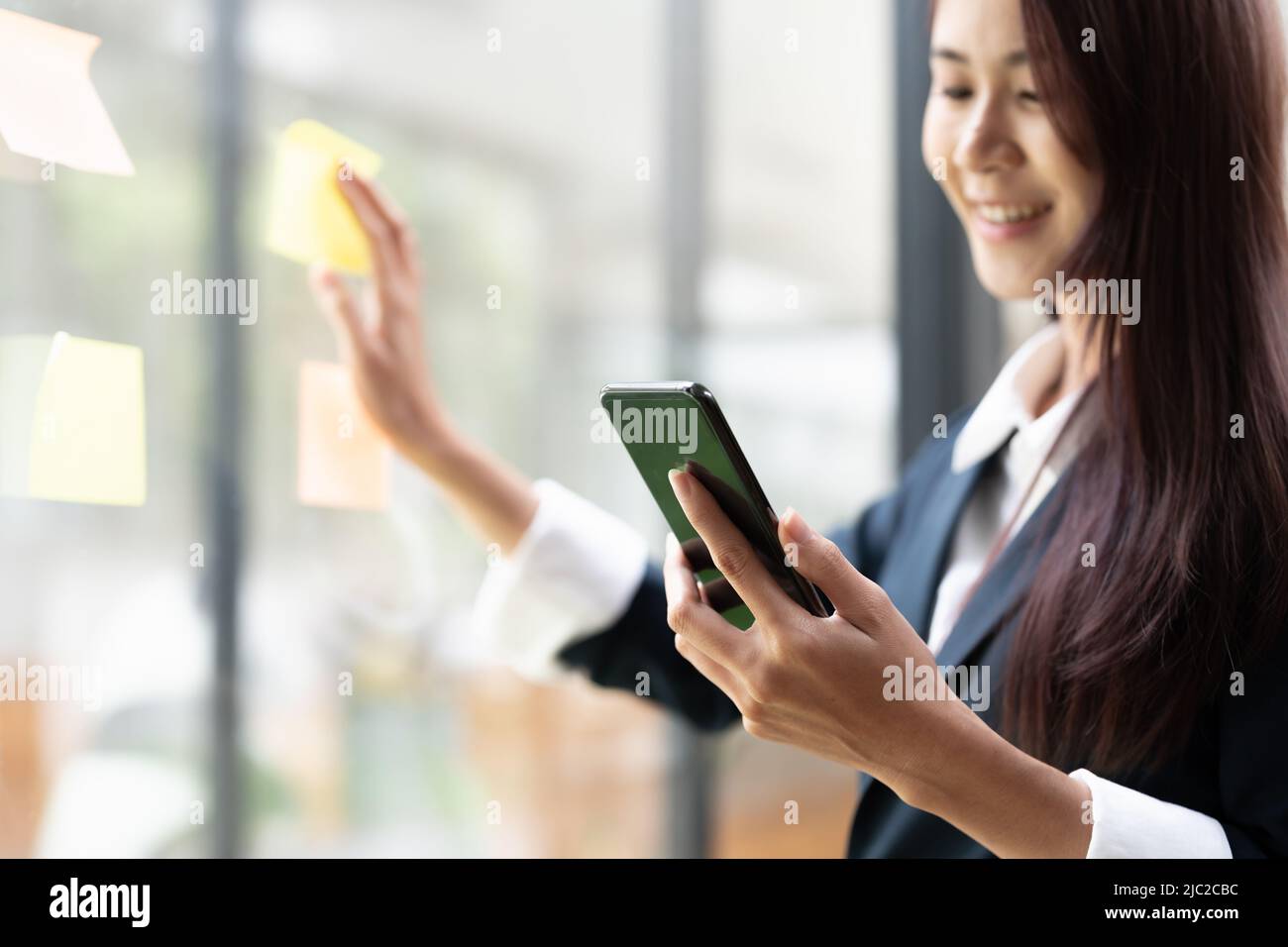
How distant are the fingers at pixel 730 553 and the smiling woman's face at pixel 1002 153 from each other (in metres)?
0.34

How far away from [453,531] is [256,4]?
0.55 metres

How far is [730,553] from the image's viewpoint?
1.81 feet

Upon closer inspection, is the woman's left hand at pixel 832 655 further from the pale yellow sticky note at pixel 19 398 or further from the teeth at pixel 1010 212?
the pale yellow sticky note at pixel 19 398

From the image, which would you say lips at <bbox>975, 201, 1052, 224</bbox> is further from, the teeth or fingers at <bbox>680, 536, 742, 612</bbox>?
fingers at <bbox>680, 536, 742, 612</bbox>

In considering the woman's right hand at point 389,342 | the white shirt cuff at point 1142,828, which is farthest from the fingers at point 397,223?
the white shirt cuff at point 1142,828

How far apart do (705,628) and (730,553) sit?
54 millimetres

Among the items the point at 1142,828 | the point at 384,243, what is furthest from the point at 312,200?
the point at 1142,828

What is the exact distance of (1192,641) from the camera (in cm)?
63

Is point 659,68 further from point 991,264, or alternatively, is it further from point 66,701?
point 66,701

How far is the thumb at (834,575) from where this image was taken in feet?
1.75

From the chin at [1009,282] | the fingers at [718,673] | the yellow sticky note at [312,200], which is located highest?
the yellow sticky note at [312,200]

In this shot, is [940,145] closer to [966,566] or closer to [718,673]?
[966,566]

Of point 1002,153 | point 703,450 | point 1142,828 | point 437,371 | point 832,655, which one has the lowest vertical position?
point 1142,828

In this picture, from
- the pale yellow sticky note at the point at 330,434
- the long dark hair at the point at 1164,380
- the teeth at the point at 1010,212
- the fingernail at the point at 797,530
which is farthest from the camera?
the pale yellow sticky note at the point at 330,434
